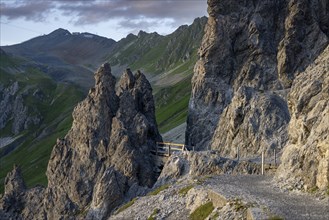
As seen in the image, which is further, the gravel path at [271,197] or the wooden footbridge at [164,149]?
the wooden footbridge at [164,149]

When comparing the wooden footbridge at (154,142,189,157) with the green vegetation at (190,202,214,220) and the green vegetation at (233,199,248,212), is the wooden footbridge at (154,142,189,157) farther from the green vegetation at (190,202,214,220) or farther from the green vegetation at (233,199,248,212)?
the green vegetation at (233,199,248,212)

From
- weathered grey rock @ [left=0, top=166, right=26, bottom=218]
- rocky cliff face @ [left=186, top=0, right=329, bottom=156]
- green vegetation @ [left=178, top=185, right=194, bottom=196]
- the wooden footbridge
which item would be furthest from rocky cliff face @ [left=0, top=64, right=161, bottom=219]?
green vegetation @ [left=178, top=185, right=194, bottom=196]

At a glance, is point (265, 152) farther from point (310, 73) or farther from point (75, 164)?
point (75, 164)

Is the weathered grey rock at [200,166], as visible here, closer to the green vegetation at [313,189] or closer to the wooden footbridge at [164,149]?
the wooden footbridge at [164,149]

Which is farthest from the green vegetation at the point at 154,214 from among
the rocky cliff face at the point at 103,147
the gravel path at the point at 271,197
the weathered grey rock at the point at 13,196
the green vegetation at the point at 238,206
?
the weathered grey rock at the point at 13,196

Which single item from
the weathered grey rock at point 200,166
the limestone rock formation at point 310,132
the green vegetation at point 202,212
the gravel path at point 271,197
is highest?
the limestone rock formation at point 310,132

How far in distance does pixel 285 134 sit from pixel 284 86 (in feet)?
72.4

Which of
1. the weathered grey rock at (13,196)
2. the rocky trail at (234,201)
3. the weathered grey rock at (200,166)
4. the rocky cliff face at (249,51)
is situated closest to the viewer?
the rocky trail at (234,201)

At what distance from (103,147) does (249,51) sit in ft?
104

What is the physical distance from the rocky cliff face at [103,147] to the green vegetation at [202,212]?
102ft

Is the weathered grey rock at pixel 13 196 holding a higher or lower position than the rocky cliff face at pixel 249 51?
lower

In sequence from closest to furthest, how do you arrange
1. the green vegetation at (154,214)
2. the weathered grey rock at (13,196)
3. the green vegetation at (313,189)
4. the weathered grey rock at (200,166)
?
the green vegetation at (313,189), the green vegetation at (154,214), the weathered grey rock at (200,166), the weathered grey rock at (13,196)

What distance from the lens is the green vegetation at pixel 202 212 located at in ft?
128

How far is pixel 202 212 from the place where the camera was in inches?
1554
